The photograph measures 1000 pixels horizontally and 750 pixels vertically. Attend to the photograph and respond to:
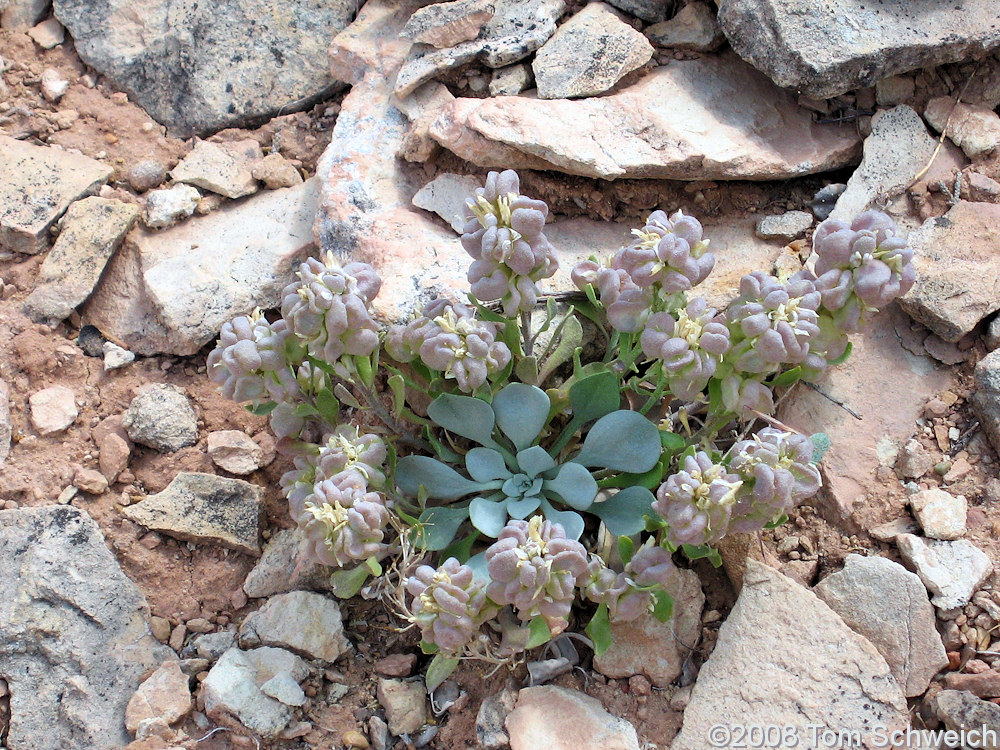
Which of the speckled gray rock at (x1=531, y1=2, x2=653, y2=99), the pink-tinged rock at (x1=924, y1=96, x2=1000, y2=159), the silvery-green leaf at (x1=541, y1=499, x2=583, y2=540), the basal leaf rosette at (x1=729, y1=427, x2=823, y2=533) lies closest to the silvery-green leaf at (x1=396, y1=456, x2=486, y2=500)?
the silvery-green leaf at (x1=541, y1=499, x2=583, y2=540)

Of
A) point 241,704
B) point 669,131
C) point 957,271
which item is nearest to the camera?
point 241,704

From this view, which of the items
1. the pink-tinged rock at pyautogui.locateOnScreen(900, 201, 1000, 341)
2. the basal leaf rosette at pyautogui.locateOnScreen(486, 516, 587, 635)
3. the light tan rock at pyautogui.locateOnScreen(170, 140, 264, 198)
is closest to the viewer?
the basal leaf rosette at pyautogui.locateOnScreen(486, 516, 587, 635)

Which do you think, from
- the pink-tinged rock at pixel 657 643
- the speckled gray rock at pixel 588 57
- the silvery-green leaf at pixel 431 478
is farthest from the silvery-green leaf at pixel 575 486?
the speckled gray rock at pixel 588 57

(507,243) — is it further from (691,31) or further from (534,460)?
(691,31)

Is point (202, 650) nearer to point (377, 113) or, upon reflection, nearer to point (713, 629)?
point (713, 629)

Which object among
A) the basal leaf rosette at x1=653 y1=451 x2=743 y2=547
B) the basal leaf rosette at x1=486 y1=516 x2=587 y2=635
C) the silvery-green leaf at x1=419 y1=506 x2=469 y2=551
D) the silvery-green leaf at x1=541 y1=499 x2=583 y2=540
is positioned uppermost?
the basal leaf rosette at x1=653 y1=451 x2=743 y2=547

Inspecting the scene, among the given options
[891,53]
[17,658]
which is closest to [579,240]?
[891,53]

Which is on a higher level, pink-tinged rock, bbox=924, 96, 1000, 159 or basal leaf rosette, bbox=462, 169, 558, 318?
pink-tinged rock, bbox=924, 96, 1000, 159

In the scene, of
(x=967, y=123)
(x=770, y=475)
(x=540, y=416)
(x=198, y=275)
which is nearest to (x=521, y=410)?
(x=540, y=416)

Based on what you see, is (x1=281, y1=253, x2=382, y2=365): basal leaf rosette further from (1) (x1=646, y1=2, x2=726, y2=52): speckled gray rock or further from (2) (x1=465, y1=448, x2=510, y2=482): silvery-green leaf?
(1) (x1=646, y1=2, x2=726, y2=52): speckled gray rock
